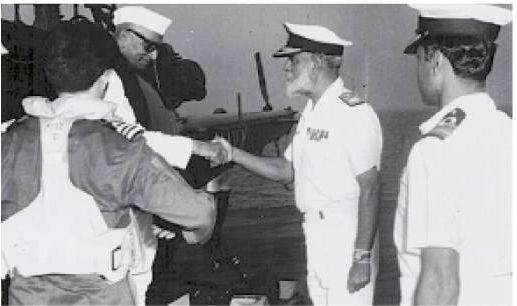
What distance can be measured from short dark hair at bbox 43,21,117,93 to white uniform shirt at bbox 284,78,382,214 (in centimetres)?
128

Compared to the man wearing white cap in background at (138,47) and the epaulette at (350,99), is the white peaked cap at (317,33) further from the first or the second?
the man wearing white cap in background at (138,47)

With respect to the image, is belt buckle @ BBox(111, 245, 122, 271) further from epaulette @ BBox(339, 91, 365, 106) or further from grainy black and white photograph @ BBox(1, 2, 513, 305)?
epaulette @ BBox(339, 91, 365, 106)

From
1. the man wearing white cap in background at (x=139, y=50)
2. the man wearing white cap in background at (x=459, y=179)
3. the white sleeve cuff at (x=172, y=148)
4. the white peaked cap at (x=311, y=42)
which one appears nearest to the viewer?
the man wearing white cap in background at (x=459, y=179)

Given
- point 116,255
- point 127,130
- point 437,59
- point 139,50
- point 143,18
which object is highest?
point 143,18

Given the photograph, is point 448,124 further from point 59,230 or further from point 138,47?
point 138,47

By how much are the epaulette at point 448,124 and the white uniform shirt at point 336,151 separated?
0.97 meters

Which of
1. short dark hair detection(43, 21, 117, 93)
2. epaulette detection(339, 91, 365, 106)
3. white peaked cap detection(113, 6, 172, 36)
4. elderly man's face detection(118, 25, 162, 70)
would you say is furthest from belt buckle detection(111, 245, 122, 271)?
white peaked cap detection(113, 6, 172, 36)

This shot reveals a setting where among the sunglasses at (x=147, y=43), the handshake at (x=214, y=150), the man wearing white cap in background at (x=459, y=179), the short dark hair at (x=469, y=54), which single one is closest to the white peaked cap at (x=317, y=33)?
the handshake at (x=214, y=150)

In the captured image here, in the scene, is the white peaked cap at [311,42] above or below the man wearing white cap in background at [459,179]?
above

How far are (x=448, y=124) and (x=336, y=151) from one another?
1072 millimetres

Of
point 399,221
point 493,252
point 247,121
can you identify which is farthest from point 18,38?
point 247,121

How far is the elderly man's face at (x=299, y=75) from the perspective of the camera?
123 inches

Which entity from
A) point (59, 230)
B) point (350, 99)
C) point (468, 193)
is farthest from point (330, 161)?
point (59, 230)

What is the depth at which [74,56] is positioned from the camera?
2035 mm
